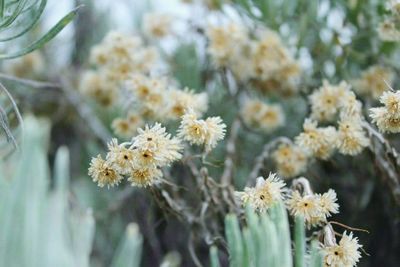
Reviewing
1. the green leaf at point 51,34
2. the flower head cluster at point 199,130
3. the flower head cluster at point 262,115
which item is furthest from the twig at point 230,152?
the green leaf at point 51,34

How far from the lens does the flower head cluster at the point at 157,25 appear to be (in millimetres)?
1061

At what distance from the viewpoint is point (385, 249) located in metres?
0.95

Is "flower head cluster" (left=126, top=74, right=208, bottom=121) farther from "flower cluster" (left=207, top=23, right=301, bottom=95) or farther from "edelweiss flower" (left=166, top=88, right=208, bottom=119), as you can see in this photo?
"flower cluster" (left=207, top=23, right=301, bottom=95)

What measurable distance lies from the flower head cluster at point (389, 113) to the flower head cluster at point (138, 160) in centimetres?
19

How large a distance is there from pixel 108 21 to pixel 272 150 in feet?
1.75

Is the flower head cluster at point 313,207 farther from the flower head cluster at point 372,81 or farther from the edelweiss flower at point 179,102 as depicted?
the flower head cluster at point 372,81

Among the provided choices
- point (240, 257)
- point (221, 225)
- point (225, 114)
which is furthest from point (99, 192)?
point (240, 257)

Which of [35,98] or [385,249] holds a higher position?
[35,98]

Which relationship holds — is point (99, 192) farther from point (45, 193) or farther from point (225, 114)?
point (45, 193)

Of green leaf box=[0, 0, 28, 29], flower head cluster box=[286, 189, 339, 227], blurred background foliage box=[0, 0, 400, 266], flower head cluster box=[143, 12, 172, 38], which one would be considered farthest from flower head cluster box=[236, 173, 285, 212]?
flower head cluster box=[143, 12, 172, 38]

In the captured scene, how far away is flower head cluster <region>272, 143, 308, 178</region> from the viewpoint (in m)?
0.82

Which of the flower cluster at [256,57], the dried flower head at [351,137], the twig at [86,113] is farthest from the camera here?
the twig at [86,113]

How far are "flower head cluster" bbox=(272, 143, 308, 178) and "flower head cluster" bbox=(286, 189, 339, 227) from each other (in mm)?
171

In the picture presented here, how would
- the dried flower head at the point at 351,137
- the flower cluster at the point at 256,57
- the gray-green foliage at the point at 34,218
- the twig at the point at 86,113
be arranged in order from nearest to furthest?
the gray-green foliage at the point at 34,218 → the dried flower head at the point at 351,137 → the flower cluster at the point at 256,57 → the twig at the point at 86,113
